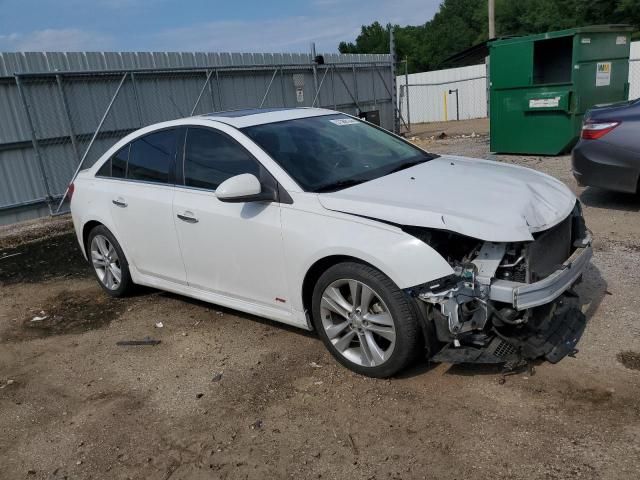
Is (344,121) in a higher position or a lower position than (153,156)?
higher

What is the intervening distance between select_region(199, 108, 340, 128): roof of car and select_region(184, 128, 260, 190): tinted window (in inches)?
6.7

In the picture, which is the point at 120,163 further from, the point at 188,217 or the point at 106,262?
the point at 188,217

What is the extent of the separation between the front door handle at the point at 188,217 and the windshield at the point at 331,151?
30.1 inches

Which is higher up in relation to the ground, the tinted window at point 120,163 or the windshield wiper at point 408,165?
the tinted window at point 120,163

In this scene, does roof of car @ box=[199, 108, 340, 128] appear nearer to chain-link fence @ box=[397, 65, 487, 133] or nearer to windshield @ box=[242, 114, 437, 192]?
windshield @ box=[242, 114, 437, 192]

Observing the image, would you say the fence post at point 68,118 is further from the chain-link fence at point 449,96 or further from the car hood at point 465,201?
the chain-link fence at point 449,96

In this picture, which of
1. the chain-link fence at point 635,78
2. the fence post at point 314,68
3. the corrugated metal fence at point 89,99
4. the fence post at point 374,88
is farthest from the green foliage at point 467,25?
the corrugated metal fence at point 89,99

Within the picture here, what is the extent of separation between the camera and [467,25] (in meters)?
75.8

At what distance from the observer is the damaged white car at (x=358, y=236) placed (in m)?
3.18

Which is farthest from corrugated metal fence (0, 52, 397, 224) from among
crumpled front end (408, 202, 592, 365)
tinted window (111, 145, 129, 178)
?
crumpled front end (408, 202, 592, 365)

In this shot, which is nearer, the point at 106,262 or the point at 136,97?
the point at 106,262

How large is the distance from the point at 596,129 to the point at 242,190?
502cm

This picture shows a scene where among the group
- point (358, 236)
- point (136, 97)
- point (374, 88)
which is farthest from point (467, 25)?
point (358, 236)

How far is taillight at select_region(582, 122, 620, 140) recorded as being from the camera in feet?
21.7
